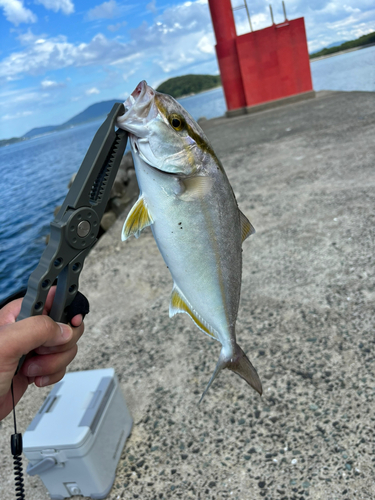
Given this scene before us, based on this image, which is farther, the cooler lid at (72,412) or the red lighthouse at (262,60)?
the red lighthouse at (262,60)

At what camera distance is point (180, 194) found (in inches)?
43.7

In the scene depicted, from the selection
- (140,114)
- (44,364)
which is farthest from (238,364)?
(140,114)

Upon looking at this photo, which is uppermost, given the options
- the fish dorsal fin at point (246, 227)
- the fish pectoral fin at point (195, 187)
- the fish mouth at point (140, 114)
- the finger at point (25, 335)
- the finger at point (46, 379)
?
the fish mouth at point (140, 114)

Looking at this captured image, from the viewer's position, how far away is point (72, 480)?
2363 mm

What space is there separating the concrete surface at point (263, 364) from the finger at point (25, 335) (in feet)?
5.61

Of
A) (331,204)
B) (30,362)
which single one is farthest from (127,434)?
(331,204)

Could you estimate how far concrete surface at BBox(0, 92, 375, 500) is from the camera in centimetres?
238

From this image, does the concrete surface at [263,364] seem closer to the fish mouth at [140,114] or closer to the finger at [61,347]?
the finger at [61,347]

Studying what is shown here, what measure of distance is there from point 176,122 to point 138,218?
311 mm

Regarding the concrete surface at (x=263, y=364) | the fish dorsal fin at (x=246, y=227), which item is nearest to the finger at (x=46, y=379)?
the fish dorsal fin at (x=246, y=227)

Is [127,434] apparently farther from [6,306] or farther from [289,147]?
[289,147]

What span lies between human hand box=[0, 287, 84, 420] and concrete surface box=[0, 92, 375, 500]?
134 cm

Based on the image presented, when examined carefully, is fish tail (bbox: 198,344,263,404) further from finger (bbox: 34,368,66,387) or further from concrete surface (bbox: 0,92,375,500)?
concrete surface (bbox: 0,92,375,500)

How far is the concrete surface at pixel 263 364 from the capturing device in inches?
93.6
